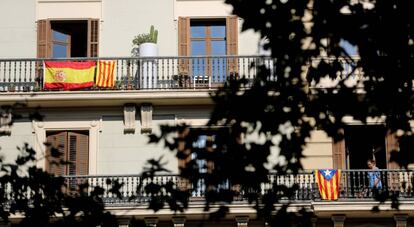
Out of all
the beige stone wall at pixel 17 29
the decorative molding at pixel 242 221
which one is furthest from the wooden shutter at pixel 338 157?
the beige stone wall at pixel 17 29

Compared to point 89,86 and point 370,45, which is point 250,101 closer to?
point 370,45

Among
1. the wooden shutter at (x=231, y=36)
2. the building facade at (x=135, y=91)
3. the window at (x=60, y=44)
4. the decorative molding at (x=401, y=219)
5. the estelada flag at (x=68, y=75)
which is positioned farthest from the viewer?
the window at (x=60, y=44)

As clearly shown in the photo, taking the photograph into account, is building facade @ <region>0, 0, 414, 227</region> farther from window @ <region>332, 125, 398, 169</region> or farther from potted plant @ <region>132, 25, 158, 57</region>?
potted plant @ <region>132, 25, 158, 57</region>

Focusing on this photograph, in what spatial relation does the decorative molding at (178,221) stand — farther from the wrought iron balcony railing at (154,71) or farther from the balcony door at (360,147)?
the balcony door at (360,147)

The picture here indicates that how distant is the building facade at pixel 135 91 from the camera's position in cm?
2695

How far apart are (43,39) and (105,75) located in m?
1.91

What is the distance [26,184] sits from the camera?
48.8 ft

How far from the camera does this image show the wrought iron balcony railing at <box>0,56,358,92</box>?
27.5 m

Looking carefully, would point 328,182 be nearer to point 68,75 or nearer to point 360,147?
point 360,147

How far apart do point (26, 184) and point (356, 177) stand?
14.2 metres

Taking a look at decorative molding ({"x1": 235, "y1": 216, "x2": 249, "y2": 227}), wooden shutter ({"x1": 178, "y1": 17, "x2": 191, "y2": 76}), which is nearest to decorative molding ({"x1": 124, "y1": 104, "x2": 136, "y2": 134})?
wooden shutter ({"x1": 178, "y1": 17, "x2": 191, "y2": 76})

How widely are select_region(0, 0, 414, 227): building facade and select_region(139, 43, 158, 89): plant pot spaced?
29 millimetres

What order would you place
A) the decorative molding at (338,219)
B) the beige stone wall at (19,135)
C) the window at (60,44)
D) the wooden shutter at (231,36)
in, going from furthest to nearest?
the window at (60,44)
the wooden shutter at (231,36)
the beige stone wall at (19,135)
the decorative molding at (338,219)

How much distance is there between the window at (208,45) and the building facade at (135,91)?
3 cm
